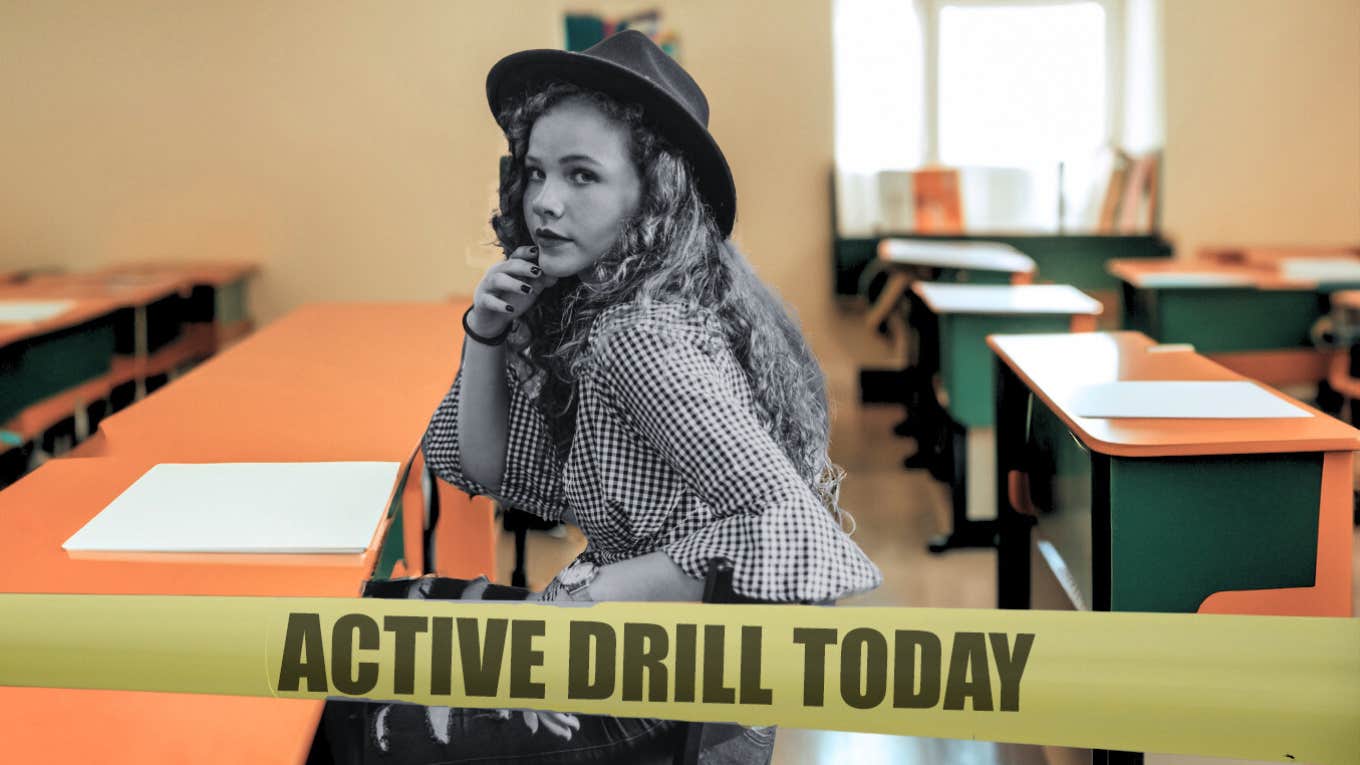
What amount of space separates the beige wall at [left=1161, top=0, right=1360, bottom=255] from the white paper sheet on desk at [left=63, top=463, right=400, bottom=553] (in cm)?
111

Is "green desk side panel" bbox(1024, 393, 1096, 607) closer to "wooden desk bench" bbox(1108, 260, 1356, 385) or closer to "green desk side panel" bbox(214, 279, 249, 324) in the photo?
"wooden desk bench" bbox(1108, 260, 1356, 385)

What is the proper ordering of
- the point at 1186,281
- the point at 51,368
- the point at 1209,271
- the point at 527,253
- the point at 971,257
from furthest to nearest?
the point at 971,257 < the point at 51,368 < the point at 1186,281 < the point at 1209,271 < the point at 527,253

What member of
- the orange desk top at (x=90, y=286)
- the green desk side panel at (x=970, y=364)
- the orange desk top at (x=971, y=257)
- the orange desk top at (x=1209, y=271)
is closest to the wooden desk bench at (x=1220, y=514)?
the orange desk top at (x=1209, y=271)

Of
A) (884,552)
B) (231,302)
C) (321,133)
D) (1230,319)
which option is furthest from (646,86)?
(1230,319)

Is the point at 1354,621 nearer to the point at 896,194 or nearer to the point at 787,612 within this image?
the point at 787,612

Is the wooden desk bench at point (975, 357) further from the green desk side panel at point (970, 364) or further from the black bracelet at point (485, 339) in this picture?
the black bracelet at point (485, 339)

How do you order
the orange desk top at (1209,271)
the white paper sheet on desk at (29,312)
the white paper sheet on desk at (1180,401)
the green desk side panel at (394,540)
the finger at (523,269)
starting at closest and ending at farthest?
1. the finger at (523,269)
2. the green desk side panel at (394,540)
3. the white paper sheet on desk at (1180,401)
4. the orange desk top at (1209,271)
5. the white paper sheet on desk at (29,312)

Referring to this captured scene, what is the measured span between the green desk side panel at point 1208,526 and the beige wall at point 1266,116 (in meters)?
0.35

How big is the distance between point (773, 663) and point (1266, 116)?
1283 mm

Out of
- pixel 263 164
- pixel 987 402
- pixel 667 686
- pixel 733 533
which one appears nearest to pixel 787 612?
pixel 667 686

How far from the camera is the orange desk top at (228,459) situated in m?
0.95

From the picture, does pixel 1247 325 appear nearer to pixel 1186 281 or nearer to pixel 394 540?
pixel 1186 281

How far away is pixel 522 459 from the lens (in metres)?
1.29

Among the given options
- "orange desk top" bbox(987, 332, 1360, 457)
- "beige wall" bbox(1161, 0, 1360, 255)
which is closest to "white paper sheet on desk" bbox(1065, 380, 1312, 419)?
"orange desk top" bbox(987, 332, 1360, 457)
